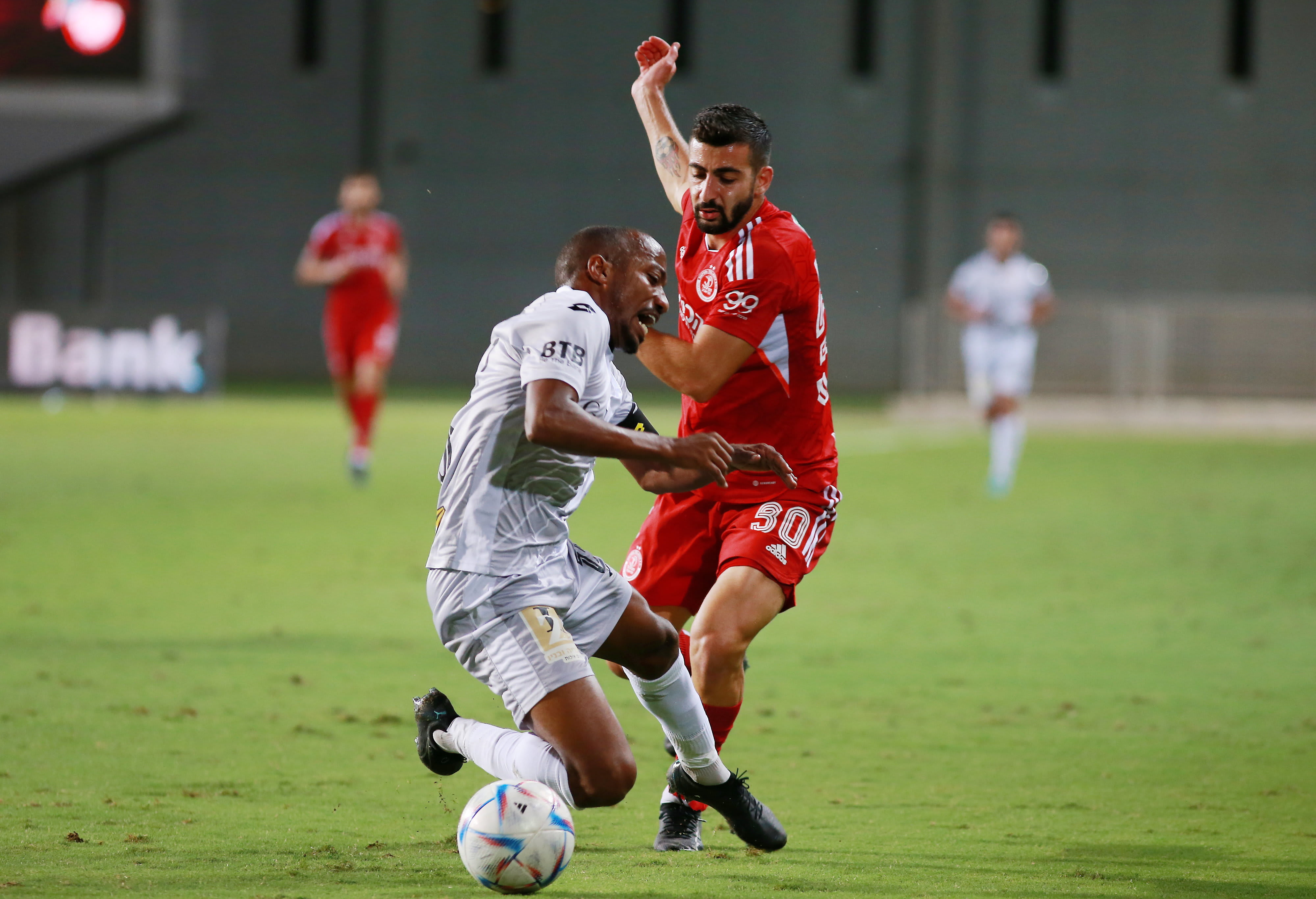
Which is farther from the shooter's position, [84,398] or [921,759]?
[84,398]

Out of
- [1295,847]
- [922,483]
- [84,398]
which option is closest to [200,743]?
[1295,847]

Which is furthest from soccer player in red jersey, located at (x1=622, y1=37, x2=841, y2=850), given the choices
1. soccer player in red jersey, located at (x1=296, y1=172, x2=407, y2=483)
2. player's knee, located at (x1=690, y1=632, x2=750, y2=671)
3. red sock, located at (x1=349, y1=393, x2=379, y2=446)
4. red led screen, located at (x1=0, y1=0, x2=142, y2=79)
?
red led screen, located at (x1=0, y1=0, x2=142, y2=79)

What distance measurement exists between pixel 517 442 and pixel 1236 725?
11.1 feet

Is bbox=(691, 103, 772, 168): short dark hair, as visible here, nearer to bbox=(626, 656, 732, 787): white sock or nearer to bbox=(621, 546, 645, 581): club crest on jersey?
bbox=(621, 546, 645, 581): club crest on jersey

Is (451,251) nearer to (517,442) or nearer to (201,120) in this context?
(201,120)

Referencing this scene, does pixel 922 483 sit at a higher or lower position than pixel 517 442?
lower

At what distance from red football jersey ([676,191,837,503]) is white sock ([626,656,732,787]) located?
0.77 m

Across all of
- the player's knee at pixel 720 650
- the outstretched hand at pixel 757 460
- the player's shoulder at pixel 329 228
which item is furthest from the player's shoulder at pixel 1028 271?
the outstretched hand at pixel 757 460

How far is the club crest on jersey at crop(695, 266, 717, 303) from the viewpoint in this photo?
4820 millimetres

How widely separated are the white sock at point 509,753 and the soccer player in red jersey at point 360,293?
10.0 m

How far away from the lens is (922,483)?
1527cm

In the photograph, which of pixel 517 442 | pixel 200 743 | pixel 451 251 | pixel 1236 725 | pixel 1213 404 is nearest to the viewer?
pixel 517 442

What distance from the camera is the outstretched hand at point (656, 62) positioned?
557 centimetres

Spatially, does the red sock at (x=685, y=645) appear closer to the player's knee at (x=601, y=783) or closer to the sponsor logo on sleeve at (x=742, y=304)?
the player's knee at (x=601, y=783)
